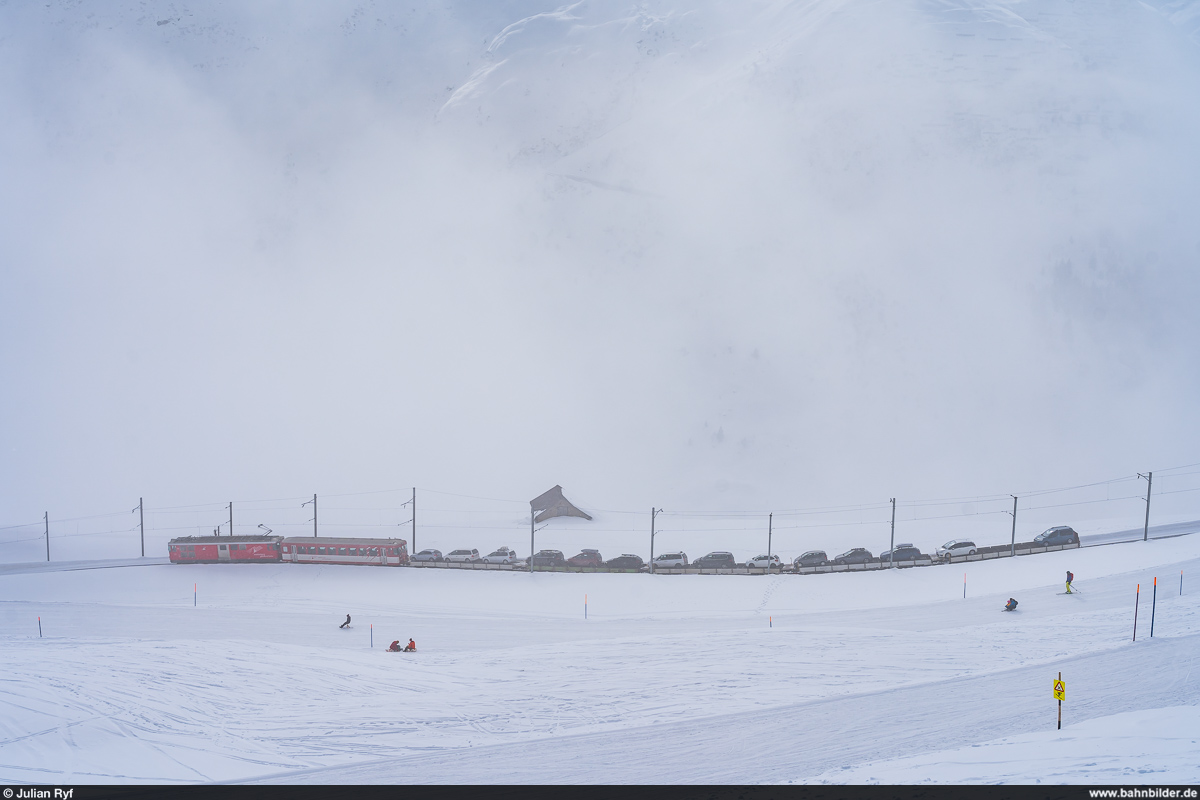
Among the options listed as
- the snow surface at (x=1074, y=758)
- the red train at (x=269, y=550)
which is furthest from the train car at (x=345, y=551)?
the snow surface at (x=1074, y=758)

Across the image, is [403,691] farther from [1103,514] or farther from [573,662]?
[1103,514]

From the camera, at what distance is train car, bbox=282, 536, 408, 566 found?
46.1m

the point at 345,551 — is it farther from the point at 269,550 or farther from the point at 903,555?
the point at 903,555

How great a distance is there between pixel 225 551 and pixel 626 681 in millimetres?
33967

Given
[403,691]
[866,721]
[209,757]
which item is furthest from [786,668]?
[209,757]

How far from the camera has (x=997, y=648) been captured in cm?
2980

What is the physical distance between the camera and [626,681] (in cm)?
2833

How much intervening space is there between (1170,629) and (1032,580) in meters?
8.47

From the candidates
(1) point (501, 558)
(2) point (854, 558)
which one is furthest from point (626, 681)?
(2) point (854, 558)

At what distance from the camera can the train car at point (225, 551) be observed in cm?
4706

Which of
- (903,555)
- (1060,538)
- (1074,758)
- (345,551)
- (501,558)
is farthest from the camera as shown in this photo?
(345,551)

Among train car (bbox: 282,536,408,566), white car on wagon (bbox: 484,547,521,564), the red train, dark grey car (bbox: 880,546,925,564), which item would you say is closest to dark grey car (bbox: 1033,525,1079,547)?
dark grey car (bbox: 880,546,925,564)

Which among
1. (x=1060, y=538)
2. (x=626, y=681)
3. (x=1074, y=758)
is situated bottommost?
(x=626, y=681)
